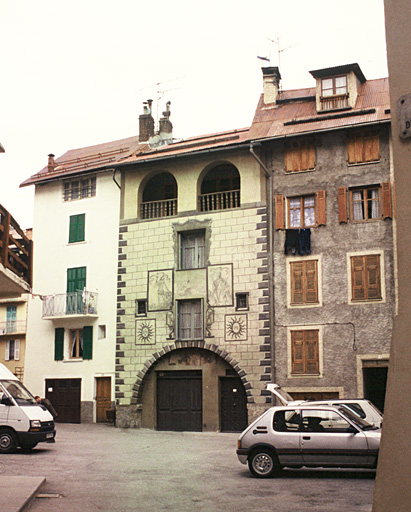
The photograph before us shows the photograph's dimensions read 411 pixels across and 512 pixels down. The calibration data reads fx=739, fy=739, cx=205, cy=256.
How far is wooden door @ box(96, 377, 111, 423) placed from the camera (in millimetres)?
32312

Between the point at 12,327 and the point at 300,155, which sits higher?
the point at 300,155

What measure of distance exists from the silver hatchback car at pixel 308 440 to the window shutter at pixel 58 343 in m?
20.0

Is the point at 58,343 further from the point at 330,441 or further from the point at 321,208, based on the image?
the point at 330,441

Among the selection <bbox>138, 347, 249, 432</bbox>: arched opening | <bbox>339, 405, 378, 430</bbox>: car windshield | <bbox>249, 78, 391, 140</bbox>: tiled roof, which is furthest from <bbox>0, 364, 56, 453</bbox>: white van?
<bbox>249, 78, 391, 140</bbox>: tiled roof

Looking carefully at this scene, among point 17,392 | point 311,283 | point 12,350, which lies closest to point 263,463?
point 17,392

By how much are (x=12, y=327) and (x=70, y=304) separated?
961cm

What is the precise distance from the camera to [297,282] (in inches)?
1128

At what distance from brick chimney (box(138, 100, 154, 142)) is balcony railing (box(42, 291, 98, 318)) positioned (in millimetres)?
8300

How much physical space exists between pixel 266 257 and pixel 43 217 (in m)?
12.3

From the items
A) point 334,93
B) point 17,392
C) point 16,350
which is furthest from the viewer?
point 16,350

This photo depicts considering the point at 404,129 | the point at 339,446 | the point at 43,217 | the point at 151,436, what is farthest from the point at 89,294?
the point at 404,129

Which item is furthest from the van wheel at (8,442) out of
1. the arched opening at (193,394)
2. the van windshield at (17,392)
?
the arched opening at (193,394)

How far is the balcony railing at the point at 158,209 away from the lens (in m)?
32.3

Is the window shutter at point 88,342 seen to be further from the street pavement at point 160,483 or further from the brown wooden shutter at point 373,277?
the brown wooden shutter at point 373,277
